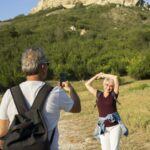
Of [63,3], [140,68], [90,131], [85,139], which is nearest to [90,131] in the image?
[90,131]

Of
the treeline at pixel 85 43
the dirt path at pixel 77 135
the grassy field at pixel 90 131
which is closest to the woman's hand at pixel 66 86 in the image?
the grassy field at pixel 90 131

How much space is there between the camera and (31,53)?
4.65 m

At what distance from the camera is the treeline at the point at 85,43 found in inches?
2128

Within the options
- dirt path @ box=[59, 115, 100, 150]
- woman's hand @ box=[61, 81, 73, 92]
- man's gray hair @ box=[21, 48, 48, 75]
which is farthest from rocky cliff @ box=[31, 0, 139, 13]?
man's gray hair @ box=[21, 48, 48, 75]

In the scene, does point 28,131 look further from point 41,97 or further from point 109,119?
point 109,119

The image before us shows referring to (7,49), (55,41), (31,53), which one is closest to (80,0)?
(55,41)

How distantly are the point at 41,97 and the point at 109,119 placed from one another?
150 inches

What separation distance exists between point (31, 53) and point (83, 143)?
26.6 ft

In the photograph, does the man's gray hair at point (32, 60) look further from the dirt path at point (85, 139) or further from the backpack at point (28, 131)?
the dirt path at point (85, 139)

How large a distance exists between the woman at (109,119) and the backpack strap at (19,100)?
3629 millimetres

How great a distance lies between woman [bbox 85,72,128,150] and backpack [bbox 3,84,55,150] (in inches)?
148

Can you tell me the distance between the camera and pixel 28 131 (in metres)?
4.40

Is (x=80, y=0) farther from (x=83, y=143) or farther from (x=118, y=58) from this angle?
(x=83, y=143)

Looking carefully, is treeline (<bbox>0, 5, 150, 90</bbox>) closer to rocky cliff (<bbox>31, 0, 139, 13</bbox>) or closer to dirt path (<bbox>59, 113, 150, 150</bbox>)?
rocky cliff (<bbox>31, 0, 139, 13</bbox>)
